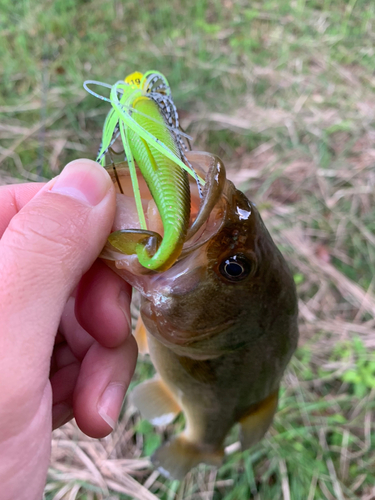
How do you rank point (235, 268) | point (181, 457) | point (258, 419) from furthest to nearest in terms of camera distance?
point (181, 457)
point (258, 419)
point (235, 268)

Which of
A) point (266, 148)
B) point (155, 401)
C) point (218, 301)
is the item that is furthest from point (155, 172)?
point (266, 148)

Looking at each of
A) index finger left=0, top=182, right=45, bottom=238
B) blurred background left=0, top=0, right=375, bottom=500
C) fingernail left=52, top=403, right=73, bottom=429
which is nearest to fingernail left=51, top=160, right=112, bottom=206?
index finger left=0, top=182, right=45, bottom=238

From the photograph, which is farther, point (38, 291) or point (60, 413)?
point (60, 413)

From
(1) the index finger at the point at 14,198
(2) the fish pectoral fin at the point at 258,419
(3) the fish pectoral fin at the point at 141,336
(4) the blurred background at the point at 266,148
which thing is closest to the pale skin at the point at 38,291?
(1) the index finger at the point at 14,198

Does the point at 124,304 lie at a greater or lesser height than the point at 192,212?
lesser

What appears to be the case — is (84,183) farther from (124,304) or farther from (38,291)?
(124,304)

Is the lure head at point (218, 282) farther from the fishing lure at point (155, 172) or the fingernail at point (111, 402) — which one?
the fingernail at point (111, 402)

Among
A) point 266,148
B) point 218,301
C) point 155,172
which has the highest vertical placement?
point 155,172
